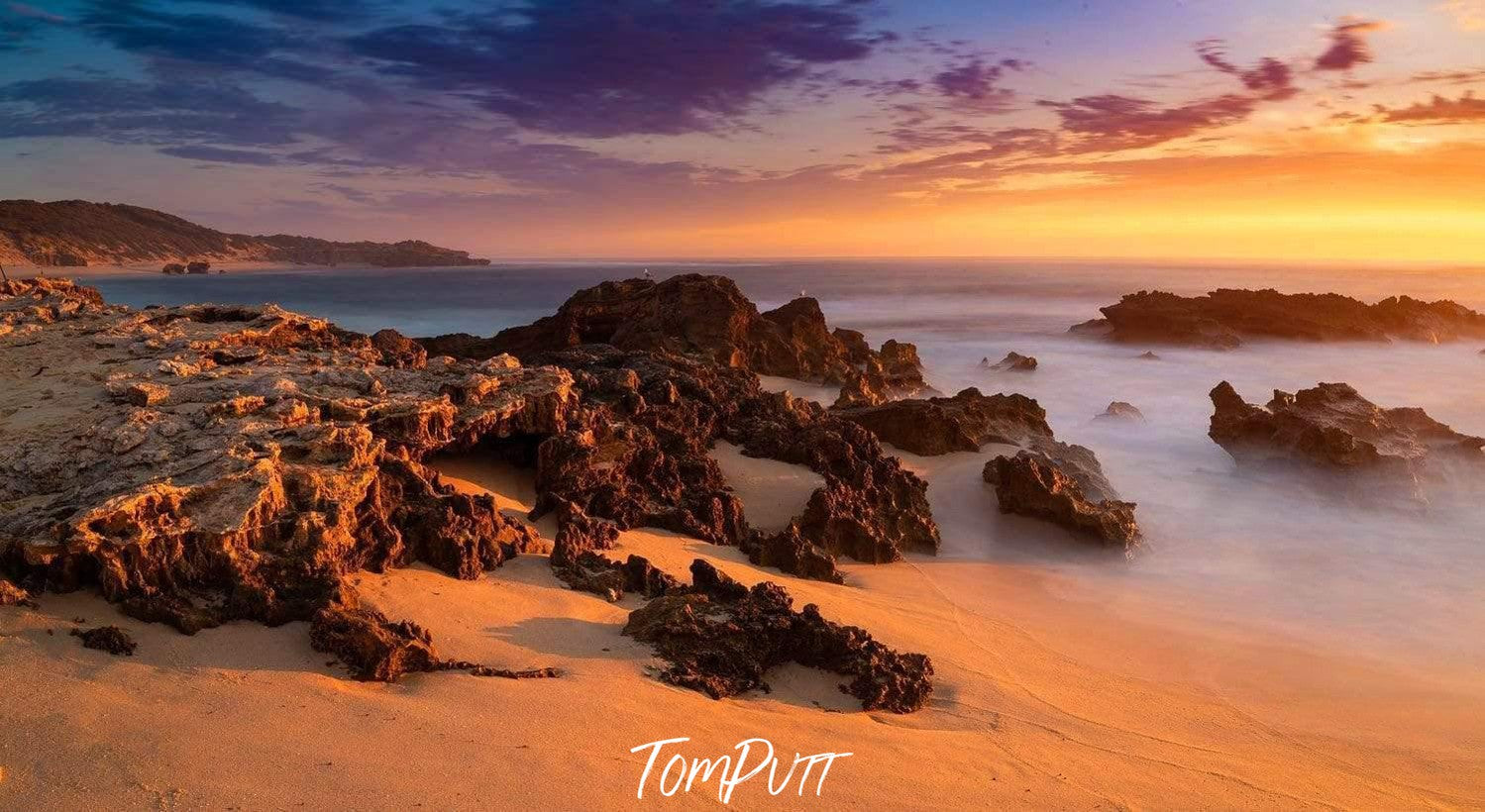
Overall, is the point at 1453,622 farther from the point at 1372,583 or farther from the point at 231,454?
the point at 231,454

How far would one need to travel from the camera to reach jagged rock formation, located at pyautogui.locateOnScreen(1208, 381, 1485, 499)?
47.7 feet

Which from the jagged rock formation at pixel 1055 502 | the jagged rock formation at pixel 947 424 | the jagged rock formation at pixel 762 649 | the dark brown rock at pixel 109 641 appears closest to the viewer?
the dark brown rock at pixel 109 641

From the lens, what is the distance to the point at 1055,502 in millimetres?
11547

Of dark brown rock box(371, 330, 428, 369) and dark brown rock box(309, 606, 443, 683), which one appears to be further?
dark brown rock box(371, 330, 428, 369)

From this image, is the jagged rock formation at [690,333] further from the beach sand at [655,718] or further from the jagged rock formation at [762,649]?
the jagged rock formation at [762,649]

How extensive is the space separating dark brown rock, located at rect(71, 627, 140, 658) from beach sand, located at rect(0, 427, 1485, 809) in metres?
0.07

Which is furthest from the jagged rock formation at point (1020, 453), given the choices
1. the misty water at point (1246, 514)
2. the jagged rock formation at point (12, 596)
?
the jagged rock formation at point (12, 596)

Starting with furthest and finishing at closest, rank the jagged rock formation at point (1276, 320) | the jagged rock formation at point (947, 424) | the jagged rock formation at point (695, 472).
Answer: the jagged rock formation at point (1276, 320) < the jagged rock formation at point (947, 424) < the jagged rock formation at point (695, 472)

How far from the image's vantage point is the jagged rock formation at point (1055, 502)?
11516 mm

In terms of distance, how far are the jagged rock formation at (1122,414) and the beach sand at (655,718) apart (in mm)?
12357

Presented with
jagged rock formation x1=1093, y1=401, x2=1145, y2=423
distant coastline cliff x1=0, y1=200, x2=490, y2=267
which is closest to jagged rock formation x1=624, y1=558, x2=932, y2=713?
jagged rock formation x1=1093, y1=401, x2=1145, y2=423

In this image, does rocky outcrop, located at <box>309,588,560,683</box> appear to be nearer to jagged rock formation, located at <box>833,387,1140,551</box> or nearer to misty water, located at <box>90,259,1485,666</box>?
misty water, located at <box>90,259,1485,666</box>

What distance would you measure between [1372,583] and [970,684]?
816 centimetres

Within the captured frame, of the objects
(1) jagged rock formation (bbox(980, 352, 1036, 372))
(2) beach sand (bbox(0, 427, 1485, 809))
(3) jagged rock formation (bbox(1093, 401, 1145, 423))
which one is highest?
(1) jagged rock formation (bbox(980, 352, 1036, 372))
